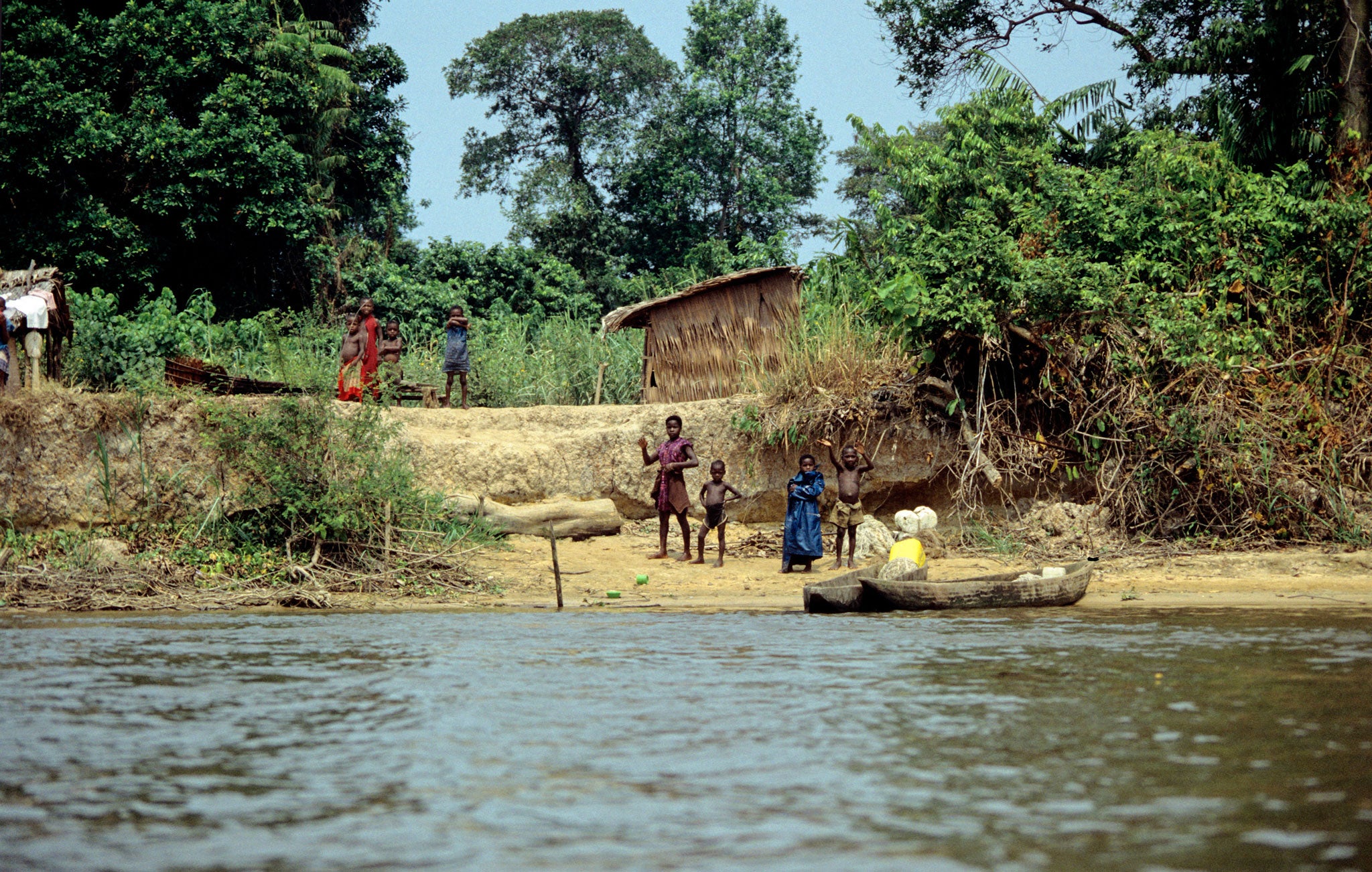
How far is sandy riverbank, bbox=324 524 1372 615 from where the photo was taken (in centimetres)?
1020

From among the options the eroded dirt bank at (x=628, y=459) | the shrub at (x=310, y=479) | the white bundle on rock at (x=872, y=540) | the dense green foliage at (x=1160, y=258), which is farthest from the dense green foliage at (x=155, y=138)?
the white bundle on rock at (x=872, y=540)

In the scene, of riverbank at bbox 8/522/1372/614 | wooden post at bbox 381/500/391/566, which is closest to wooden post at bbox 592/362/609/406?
riverbank at bbox 8/522/1372/614

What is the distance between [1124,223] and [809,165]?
715 inches

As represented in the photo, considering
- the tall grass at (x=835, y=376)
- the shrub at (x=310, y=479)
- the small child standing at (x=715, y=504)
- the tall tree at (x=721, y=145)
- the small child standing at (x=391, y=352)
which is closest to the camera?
the shrub at (x=310, y=479)

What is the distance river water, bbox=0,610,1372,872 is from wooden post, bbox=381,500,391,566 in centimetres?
269

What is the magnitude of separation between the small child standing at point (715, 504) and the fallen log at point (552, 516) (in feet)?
4.76

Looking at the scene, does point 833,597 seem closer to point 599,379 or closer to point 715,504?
point 715,504

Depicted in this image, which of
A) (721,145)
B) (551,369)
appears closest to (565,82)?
(721,145)

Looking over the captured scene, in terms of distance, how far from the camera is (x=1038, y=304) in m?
12.7

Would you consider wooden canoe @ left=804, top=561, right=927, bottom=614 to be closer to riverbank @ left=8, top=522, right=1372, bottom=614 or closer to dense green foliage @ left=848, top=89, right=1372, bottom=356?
riverbank @ left=8, top=522, right=1372, bottom=614

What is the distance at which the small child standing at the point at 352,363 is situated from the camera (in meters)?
14.7

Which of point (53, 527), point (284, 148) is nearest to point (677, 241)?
point (284, 148)

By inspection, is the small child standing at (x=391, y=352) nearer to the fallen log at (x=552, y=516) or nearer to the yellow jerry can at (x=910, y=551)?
the fallen log at (x=552, y=516)

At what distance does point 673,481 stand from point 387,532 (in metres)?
2.85
